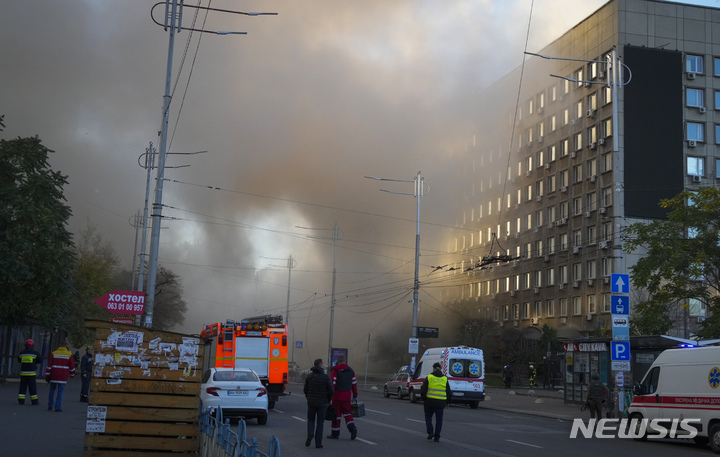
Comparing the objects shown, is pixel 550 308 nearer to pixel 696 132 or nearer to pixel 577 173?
pixel 577 173

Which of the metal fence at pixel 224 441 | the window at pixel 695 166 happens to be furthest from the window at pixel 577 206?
the metal fence at pixel 224 441

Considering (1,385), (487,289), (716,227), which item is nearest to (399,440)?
(716,227)

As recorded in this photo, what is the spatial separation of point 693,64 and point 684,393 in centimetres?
4720

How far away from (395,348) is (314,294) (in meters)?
13.3

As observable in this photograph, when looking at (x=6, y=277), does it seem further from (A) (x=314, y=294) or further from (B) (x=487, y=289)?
(B) (x=487, y=289)

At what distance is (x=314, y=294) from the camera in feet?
244

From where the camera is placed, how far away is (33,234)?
3166cm

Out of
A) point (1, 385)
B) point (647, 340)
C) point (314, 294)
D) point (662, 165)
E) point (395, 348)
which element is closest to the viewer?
point (647, 340)

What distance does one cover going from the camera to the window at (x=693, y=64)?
57594 millimetres

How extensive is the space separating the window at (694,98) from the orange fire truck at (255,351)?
4320 centimetres

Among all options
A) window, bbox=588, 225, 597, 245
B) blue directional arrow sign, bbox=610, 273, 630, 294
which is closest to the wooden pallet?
blue directional arrow sign, bbox=610, 273, 630, 294

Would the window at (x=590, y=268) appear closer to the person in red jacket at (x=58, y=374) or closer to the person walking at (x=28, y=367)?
the person in red jacket at (x=58, y=374)

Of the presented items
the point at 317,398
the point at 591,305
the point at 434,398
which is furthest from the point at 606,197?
the point at 317,398

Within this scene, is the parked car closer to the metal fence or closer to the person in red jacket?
the person in red jacket
